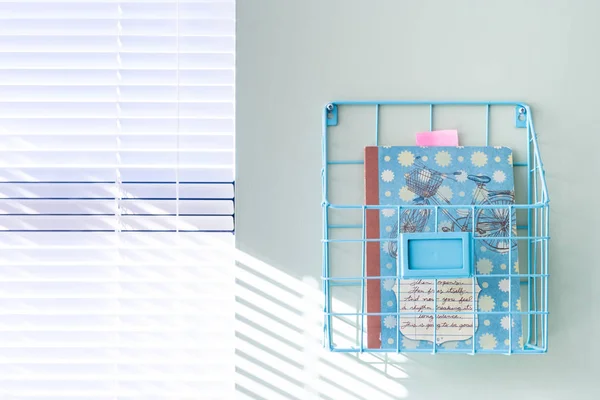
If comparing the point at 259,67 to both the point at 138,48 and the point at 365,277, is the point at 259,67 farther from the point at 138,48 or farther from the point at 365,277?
the point at 365,277

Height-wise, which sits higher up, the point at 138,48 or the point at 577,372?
the point at 138,48

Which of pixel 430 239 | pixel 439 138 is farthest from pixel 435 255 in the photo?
pixel 439 138

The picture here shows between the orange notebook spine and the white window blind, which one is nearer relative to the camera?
the orange notebook spine

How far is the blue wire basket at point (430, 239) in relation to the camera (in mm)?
1014

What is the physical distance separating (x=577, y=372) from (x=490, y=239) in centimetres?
32

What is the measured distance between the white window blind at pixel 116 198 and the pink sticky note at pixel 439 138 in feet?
1.21

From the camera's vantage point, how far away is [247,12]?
114 cm

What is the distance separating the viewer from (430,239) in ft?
3.20

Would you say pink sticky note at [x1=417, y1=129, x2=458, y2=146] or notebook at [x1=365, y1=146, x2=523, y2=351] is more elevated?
pink sticky note at [x1=417, y1=129, x2=458, y2=146]

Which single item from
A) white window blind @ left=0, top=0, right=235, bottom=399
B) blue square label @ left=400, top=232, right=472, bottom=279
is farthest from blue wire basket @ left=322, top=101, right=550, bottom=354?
white window blind @ left=0, top=0, right=235, bottom=399

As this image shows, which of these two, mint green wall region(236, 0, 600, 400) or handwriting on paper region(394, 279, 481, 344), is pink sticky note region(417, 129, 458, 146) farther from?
handwriting on paper region(394, 279, 481, 344)

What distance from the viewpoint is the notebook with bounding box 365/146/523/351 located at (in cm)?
104

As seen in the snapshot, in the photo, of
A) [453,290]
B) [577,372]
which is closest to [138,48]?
[453,290]

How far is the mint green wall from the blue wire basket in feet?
0.10
